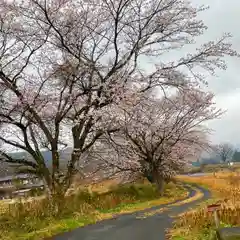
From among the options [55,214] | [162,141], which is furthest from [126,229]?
[162,141]

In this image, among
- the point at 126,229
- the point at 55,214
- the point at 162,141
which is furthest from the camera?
the point at 162,141

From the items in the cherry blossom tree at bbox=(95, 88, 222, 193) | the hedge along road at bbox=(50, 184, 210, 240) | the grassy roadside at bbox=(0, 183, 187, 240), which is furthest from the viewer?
the cherry blossom tree at bbox=(95, 88, 222, 193)

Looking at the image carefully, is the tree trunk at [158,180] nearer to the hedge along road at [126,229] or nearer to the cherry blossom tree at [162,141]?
the cherry blossom tree at [162,141]

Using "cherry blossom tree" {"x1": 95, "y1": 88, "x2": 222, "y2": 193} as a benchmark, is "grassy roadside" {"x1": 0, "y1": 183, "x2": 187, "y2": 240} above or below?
below

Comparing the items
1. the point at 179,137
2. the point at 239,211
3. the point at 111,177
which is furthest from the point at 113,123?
the point at 111,177

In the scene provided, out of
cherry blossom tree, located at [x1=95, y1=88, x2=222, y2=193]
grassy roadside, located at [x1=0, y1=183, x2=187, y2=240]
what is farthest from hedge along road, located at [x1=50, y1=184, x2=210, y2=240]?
cherry blossom tree, located at [x1=95, y1=88, x2=222, y2=193]

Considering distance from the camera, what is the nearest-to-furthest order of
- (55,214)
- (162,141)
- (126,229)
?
(126,229) → (55,214) → (162,141)

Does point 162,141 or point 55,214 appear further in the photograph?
point 162,141

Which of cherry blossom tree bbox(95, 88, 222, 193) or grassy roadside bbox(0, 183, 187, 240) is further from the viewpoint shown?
cherry blossom tree bbox(95, 88, 222, 193)

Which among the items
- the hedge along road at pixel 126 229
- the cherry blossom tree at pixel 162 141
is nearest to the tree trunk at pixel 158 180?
the cherry blossom tree at pixel 162 141

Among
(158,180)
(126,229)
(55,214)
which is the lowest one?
(126,229)

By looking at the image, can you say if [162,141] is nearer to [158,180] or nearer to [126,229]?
[158,180]

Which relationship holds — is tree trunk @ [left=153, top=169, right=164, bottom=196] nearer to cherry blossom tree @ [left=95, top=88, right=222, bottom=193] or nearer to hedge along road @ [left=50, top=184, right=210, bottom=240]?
cherry blossom tree @ [left=95, top=88, right=222, bottom=193]

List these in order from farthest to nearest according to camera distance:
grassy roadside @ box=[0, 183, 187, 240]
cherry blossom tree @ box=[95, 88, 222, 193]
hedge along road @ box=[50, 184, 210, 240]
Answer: cherry blossom tree @ box=[95, 88, 222, 193], grassy roadside @ box=[0, 183, 187, 240], hedge along road @ box=[50, 184, 210, 240]
